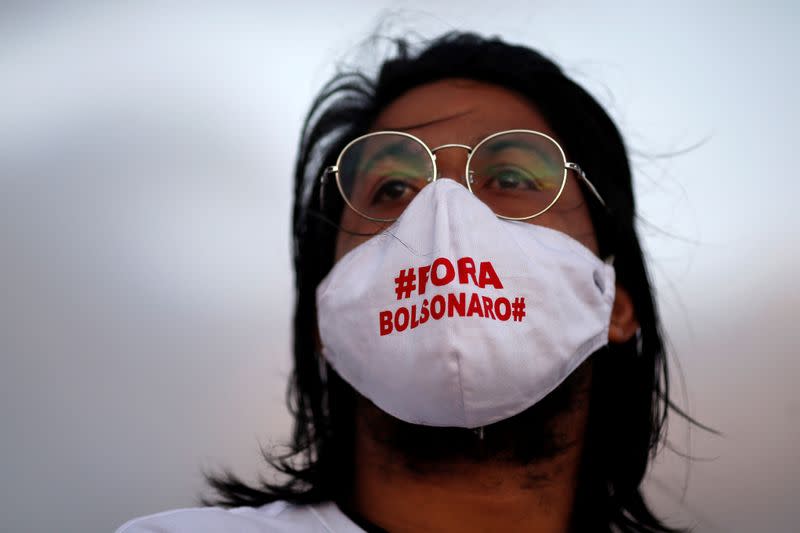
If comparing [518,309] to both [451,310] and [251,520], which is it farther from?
[251,520]

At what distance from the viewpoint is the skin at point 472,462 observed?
1346 mm

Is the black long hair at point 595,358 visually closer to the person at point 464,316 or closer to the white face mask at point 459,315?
the person at point 464,316

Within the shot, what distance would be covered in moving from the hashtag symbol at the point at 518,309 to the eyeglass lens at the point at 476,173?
30cm

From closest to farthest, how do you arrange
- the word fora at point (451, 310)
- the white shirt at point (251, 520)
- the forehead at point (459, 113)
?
the word fora at point (451, 310), the white shirt at point (251, 520), the forehead at point (459, 113)

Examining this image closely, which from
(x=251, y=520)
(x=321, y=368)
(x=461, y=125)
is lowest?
(x=251, y=520)

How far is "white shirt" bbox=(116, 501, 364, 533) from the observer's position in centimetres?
124

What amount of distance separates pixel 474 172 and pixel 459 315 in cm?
47

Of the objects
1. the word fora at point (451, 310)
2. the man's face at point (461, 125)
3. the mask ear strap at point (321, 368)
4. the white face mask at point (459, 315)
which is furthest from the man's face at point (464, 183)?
the mask ear strap at point (321, 368)

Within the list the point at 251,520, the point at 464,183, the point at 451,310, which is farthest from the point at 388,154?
the point at 251,520

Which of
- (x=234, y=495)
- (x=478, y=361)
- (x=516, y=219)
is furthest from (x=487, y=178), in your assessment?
(x=234, y=495)

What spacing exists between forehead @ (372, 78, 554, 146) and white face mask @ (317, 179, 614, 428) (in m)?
0.29

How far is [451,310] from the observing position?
43.5 inches

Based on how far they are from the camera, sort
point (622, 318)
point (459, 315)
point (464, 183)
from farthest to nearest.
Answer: point (622, 318), point (464, 183), point (459, 315)

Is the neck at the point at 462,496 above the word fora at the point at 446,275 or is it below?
below
